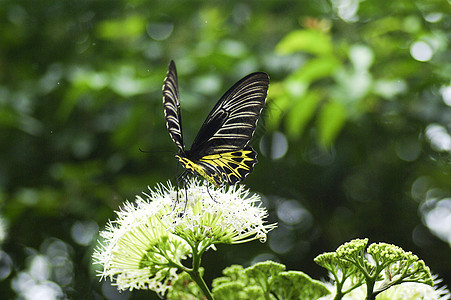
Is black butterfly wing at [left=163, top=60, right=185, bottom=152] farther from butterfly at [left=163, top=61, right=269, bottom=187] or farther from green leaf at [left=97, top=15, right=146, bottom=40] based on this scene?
green leaf at [left=97, top=15, right=146, bottom=40]

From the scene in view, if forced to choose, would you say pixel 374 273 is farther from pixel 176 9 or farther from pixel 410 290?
pixel 176 9

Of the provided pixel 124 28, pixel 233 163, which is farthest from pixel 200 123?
pixel 233 163

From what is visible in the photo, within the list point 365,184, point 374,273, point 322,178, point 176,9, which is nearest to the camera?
point 374,273

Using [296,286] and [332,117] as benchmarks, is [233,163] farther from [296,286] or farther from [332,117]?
[332,117]

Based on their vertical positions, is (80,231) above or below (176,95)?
above

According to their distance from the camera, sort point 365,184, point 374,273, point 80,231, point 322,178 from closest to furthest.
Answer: point 374,273
point 80,231
point 322,178
point 365,184

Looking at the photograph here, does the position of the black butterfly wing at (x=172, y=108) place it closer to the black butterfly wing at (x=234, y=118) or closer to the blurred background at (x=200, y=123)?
the black butterfly wing at (x=234, y=118)

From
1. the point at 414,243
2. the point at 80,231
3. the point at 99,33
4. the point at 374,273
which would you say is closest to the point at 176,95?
the point at 374,273

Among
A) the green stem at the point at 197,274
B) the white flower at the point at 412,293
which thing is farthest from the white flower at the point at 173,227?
the white flower at the point at 412,293
